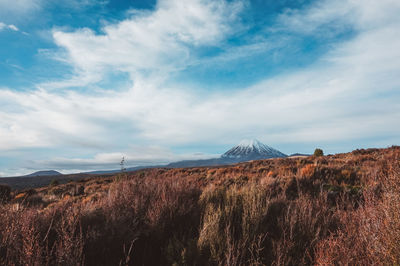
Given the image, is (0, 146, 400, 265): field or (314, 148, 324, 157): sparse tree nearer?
(0, 146, 400, 265): field

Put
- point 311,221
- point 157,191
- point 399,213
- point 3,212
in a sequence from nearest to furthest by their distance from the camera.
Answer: point 399,213, point 3,212, point 311,221, point 157,191

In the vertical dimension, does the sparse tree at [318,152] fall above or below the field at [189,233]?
above

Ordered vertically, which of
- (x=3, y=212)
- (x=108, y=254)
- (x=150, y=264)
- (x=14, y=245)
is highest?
(x=3, y=212)

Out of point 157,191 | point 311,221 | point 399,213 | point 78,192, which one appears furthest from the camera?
point 78,192

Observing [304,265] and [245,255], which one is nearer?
[304,265]

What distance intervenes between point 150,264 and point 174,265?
720 millimetres

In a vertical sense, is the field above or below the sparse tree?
below

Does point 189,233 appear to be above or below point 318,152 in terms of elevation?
below

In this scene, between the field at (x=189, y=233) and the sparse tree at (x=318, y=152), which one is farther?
the sparse tree at (x=318, y=152)

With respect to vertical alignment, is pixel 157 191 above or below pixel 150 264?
above

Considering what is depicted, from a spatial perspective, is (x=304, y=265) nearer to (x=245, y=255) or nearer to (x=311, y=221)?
(x=245, y=255)

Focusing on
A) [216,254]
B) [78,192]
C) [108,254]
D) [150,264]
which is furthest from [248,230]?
[78,192]

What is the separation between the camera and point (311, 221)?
464 centimetres

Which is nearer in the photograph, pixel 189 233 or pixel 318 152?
pixel 189 233
